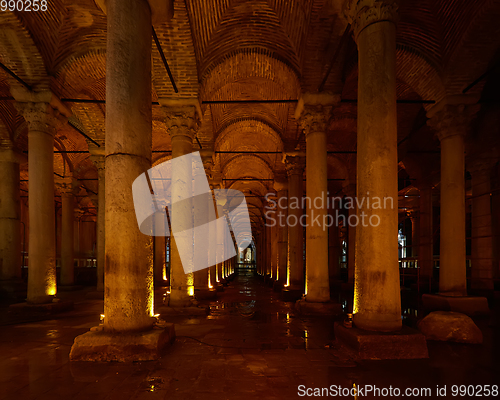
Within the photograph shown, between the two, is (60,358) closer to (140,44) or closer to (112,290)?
(112,290)

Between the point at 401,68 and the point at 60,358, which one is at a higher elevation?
the point at 401,68

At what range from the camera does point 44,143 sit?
9992mm

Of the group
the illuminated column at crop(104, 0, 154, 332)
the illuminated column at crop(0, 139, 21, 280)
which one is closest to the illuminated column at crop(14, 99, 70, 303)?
the illuminated column at crop(0, 139, 21, 280)

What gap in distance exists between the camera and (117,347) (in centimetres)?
513

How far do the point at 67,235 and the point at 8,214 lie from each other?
453 cm

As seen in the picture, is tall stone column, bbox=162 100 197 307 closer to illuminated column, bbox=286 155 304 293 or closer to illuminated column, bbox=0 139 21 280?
illuminated column, bbox=286 155 304 293

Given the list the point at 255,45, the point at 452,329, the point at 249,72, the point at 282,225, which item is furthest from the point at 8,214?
the point at 452,329

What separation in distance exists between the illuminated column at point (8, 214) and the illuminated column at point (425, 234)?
16.8 metres

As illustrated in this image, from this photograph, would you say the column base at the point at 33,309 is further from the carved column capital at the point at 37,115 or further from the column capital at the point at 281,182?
the column capital at the point at 281,182

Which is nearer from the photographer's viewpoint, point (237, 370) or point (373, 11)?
point (237, 370)

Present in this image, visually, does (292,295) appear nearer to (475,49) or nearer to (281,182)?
(281,182)

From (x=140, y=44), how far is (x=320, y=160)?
5.69 metres

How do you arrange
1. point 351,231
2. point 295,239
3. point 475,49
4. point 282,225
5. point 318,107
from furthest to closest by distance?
point 282,225
point 351,231
point 295,239
point 318,107
point 475,49

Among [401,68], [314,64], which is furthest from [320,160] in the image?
[401,68]
